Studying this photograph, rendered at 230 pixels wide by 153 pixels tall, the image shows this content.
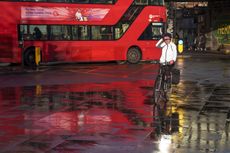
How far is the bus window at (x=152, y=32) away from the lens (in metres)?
28.4

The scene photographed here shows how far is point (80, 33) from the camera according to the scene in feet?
88.6

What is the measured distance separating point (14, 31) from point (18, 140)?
17.9 meters

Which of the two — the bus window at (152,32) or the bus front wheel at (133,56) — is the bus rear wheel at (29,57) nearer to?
the bus front wheel at (133,56)

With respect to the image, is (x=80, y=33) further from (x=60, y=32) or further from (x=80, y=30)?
(x=60, y=32)

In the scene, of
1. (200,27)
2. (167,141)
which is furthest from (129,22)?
(200,27)

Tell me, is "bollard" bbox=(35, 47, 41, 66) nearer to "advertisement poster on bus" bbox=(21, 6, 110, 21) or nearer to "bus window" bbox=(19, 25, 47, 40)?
"bus window" bbox=(19, 25, 47, 40)

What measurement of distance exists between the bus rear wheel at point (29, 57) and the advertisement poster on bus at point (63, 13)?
5.61 ft

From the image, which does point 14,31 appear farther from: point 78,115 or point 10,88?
point 78,115

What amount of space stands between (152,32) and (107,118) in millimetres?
19342

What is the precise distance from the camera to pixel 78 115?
10031 mm

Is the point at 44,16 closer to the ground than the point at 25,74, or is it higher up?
higher up

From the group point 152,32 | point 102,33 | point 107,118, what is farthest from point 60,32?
point 107,118

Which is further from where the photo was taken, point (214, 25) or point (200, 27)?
point (200, 27)

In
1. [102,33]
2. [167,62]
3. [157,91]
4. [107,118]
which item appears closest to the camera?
[107,118]
